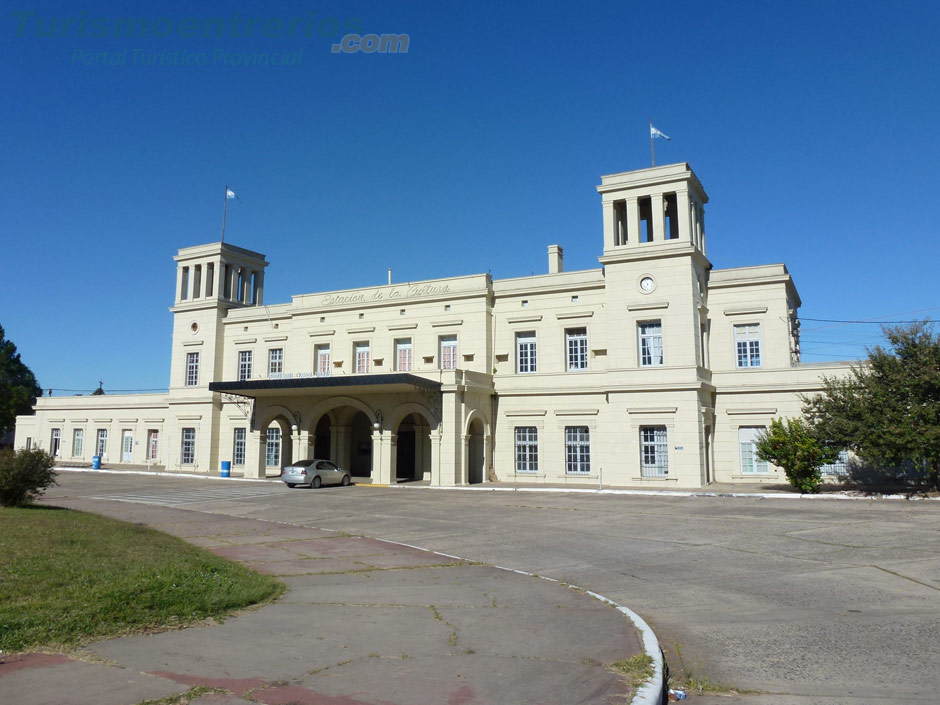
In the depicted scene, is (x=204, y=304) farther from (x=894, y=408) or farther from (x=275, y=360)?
(x=894, y=408)

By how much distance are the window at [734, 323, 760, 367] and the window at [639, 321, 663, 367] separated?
4092mm

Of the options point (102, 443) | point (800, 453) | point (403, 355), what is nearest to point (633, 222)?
point (800, 453)

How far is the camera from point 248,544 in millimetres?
13148

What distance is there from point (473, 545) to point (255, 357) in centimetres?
2995

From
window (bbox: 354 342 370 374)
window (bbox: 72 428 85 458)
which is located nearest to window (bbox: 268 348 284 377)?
window (bbox: 354 342 370 374)

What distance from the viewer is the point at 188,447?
4106 cm

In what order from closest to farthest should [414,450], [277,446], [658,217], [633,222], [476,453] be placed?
[658,217] < [633,222] < [476,453] < [414,450] < [277,446]

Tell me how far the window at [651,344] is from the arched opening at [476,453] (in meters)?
8.39

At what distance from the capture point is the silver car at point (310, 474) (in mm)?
29219

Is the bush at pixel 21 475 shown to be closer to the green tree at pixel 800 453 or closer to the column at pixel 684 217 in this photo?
the green tree at pixel 800 453

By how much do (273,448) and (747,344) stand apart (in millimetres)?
26379

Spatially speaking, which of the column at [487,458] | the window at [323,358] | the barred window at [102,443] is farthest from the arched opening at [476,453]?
the barred window at [102,443]

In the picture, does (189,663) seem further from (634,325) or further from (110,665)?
(634,325)

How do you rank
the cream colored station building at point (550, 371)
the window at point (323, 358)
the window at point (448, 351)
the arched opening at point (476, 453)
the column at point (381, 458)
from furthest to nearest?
the window at point (323, 358), the window at point (448, 351), the arched opening at point (476, 453), the column at point (381, 458), the cream colored station building at point (550, 371)
